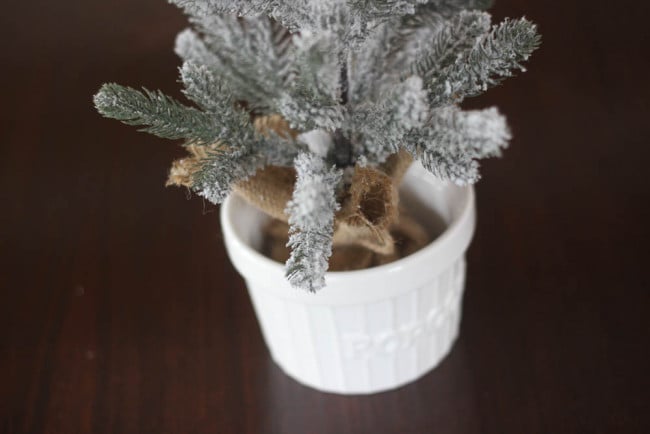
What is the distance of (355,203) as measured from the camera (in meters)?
0.34

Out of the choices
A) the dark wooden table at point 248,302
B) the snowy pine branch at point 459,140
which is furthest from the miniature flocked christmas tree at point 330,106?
the dark wooden table at point 248,302

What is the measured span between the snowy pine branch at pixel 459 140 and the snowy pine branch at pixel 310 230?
48mm

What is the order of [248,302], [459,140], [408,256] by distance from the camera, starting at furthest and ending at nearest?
[248,302]
[408,256]
[459,140]

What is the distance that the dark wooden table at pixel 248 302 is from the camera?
16.9 inches

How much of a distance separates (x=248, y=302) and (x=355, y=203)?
0.19 metres

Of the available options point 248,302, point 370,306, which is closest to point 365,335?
point 370,306

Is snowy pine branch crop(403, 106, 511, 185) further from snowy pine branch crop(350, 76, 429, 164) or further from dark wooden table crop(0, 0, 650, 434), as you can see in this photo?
dark wooden table crop(0, 0, 650, 434)

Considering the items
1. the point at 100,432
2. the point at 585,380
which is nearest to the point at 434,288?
the point at 585,380

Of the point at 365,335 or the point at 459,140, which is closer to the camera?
the point at 459,140

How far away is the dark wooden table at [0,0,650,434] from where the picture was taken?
429mm

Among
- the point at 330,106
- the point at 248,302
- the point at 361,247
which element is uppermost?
the point at 330,106

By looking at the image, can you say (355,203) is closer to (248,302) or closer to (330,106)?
(330,106)

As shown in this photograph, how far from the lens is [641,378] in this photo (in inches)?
16.6

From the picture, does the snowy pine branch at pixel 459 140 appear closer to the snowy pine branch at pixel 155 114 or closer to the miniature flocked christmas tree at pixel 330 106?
the miniature flocked christmas tree at pixel 330 106
